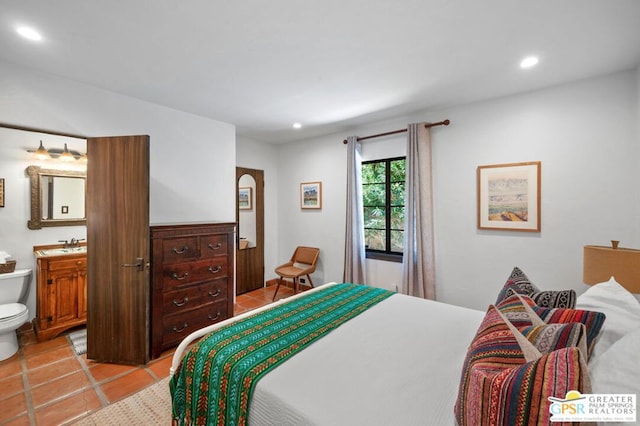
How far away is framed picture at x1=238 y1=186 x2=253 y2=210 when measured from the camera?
4.48 meters

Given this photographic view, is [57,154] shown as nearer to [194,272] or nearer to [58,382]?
[194,272]

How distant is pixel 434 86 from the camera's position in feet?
8.55

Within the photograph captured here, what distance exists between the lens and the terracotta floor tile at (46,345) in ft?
8.22

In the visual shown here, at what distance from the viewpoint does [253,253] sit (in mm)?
4574

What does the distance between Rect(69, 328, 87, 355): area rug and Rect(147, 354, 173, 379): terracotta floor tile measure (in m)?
0.77

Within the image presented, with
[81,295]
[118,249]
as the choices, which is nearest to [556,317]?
[118,249]

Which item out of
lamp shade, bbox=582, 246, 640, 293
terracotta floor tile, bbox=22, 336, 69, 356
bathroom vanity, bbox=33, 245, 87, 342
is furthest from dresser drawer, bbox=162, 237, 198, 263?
lamp shade, bbox=582, 246, 640, 293

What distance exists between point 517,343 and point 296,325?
1.09m

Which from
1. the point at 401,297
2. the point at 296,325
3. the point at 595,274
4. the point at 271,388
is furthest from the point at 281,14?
the point at 595,274

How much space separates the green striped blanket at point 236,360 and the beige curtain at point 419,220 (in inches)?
68.2

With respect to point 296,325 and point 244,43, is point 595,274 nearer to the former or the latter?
point 296,325

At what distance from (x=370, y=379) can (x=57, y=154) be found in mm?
4116

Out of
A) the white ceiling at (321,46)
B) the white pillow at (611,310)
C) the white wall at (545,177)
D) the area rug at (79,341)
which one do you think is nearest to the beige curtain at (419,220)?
the white wall at (545,177)

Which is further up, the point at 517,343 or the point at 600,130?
the point at 600,130
